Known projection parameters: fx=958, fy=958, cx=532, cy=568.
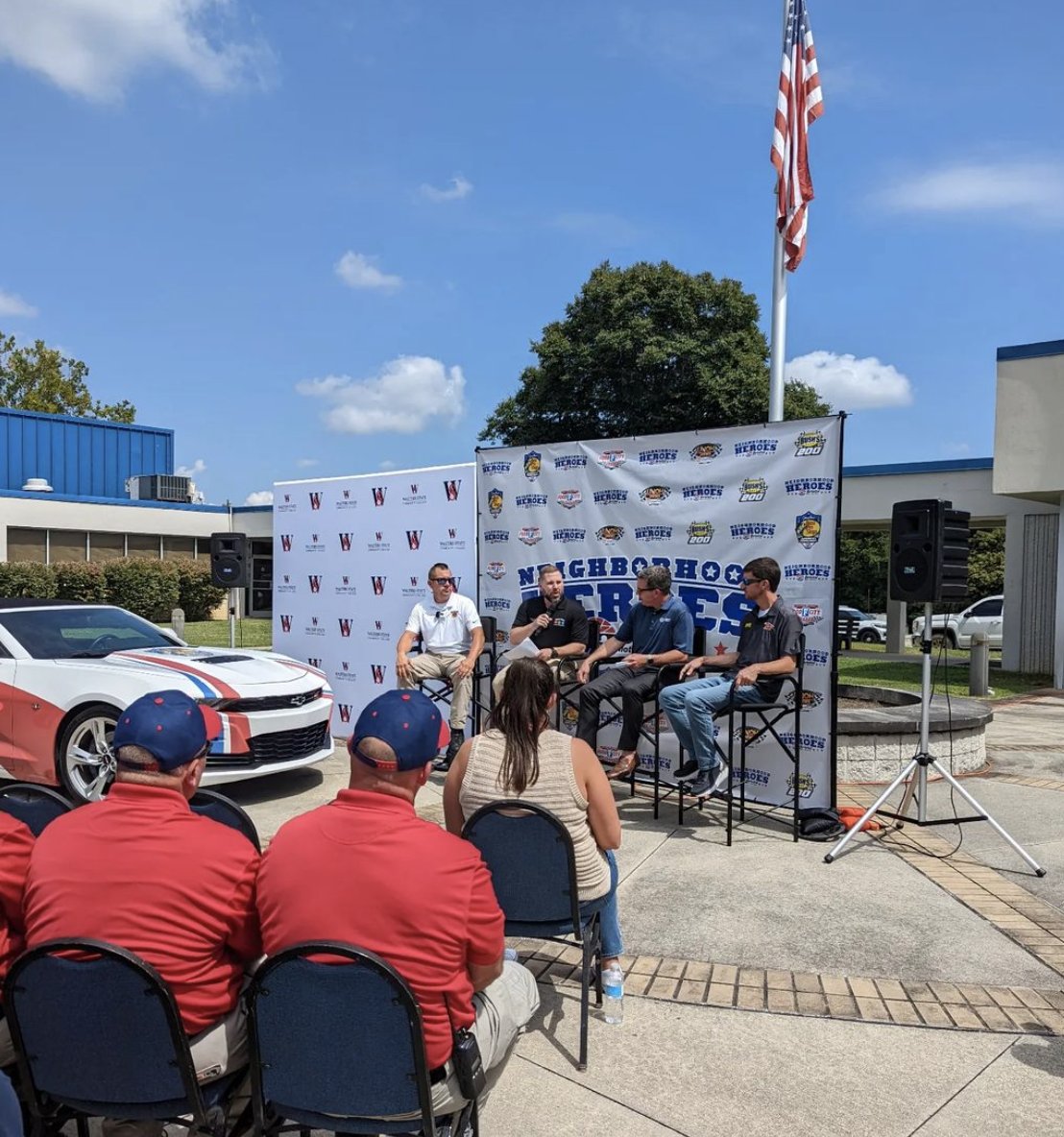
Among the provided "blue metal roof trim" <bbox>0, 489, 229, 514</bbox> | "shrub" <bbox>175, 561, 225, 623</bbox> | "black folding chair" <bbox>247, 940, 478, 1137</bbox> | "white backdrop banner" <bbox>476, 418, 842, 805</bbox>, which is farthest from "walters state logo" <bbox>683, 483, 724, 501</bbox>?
"blue metal roof trim" <bbox>0, 489, 229, 514</bbox>

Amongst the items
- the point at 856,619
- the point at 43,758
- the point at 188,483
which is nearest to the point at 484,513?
the point at 43,758

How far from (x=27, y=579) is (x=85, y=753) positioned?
21893 mm

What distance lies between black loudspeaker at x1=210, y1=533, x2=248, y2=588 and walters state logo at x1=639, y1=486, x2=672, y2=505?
18.0ft

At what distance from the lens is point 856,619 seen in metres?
31.1

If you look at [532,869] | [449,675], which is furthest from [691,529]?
[532,869]

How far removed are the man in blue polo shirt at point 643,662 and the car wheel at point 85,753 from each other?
134 inches

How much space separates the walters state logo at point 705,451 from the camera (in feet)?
23.2

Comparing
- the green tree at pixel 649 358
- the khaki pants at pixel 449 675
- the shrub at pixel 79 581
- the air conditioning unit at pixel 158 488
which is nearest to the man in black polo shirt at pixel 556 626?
the khaki pants at pixel 449 675

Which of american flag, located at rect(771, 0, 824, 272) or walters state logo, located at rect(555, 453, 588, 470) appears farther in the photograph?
american flag, located at rect(771, 0, 824, 272)

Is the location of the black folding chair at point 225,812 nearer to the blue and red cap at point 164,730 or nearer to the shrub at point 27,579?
the blue and red cap at point 164,730

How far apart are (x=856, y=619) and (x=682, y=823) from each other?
26.4m

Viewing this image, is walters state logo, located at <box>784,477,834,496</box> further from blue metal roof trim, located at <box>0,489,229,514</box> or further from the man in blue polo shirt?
blue metal roof trim, located at <box>0,489,229,514</box>

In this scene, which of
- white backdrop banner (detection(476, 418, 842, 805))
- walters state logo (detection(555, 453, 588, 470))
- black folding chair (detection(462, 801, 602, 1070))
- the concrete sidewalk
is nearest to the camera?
the concrete sidewalk

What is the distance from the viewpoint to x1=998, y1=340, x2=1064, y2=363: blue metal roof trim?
50.2 ft
